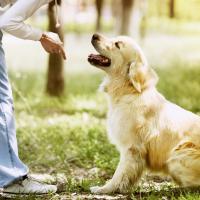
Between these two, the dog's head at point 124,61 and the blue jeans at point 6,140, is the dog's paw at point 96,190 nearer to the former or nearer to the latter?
the blue jeans at point 6,140

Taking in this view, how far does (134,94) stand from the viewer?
5.79 m

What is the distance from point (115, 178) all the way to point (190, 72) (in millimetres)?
9299

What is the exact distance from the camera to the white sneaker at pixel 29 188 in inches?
216

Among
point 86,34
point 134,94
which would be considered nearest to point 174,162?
point 134,94

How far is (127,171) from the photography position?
222 inches

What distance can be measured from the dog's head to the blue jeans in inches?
32.6

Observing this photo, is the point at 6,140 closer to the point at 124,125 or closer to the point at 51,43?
the point at 51,43

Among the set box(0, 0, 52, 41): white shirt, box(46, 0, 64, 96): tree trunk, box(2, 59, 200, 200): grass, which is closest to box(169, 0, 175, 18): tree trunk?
box(2, 59, 200, 200): grass

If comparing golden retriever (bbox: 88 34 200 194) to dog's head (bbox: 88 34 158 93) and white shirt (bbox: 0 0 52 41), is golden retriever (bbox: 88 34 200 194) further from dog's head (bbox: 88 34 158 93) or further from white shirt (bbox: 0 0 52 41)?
white shirt (bbox: 0 0 52 41)

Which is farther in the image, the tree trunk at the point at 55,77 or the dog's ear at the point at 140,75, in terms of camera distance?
the tree trunk at the point at 55,77

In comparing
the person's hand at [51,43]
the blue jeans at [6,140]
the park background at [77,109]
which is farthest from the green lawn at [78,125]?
the person's hand at [51,43]

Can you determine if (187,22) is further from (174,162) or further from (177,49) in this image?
(174,162)

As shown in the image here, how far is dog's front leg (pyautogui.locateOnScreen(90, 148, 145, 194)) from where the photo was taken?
5.65m

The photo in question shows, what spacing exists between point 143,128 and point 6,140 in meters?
1.19
